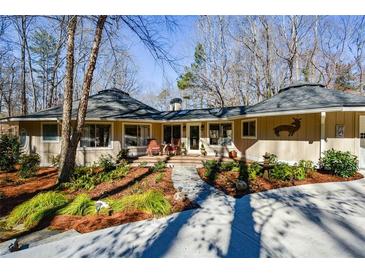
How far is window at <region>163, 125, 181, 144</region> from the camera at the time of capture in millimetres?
14375

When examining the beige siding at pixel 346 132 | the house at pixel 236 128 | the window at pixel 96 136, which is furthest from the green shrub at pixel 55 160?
the beige siding at pixel 346 132

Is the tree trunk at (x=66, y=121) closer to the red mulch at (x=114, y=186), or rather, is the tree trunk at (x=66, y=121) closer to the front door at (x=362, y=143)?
the red mulch at (x=114, y=186)

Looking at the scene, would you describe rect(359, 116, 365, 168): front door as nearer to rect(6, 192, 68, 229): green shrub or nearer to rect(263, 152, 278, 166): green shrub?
rect(263, 152, 278, 166): green shrub

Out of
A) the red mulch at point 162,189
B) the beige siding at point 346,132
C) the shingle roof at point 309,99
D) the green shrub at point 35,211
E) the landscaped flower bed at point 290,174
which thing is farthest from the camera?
the beige siding at point 346,132

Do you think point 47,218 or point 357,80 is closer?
point 47,218

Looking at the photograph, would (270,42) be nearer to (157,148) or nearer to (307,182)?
(157,148)

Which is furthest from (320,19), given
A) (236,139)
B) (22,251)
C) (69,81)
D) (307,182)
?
(22,251)

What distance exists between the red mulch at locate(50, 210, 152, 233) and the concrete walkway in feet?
0.79

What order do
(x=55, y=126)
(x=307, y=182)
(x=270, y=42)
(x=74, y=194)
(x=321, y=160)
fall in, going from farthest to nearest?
1. (x=270, y=42)
2. (x=55, y=126)
3. (x=321, y=160)
4. (x=307, y=182)
5. (x=74, y=194)

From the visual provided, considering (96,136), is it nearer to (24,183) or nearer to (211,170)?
(24,183)

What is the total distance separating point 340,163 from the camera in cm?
802

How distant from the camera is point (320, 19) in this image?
62.8 feet

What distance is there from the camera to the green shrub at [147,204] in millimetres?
4930

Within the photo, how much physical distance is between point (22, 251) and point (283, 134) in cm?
956
